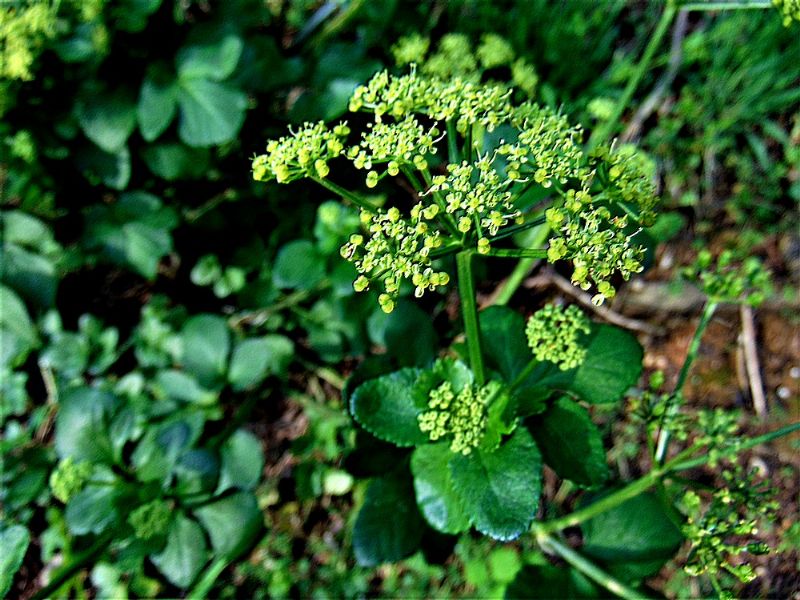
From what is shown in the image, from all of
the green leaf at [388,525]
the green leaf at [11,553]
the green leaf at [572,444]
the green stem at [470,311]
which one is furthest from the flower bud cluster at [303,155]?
the green leaf at [11,553]

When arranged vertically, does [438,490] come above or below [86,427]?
below

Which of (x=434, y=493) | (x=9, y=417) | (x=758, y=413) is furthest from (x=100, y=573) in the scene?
(x=758, y=413)

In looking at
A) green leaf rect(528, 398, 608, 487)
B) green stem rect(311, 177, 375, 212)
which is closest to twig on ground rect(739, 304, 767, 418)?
green leaf rect(528, 398, 608, 487)

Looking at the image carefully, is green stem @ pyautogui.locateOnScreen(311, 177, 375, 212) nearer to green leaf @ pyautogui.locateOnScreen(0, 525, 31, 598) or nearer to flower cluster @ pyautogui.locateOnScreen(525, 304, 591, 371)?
flower cluster @ pyautogui.locateOnScreen(525, 304, 591, 371)

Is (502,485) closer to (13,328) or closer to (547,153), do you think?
(547,153)

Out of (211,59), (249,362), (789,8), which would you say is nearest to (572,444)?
(789,8)

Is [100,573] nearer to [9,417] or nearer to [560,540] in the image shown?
[9,417]
